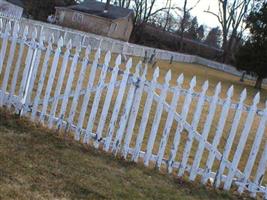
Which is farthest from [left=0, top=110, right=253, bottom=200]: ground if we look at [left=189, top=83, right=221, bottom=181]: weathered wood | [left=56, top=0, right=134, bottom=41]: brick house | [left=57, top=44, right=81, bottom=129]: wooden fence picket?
[left=56, top=0, right=134, bottom=41]: brick house

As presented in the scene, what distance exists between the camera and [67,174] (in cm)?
598

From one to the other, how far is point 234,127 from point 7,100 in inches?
155

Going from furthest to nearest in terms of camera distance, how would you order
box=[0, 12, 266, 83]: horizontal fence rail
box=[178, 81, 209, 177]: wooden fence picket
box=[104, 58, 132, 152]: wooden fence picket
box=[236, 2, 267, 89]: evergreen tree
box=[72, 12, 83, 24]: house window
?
1. box=[72, 12, 83, 24]: house window
2. box=[236, 2, 267, 89]: evergreen tree
3. box=[0, 12, 266, 83]: horizontal fence rail
4. box=[104, 58, 132, 152]: wooden fence picket
5. box=[178, 81, 209, 177]: wooden fence picket

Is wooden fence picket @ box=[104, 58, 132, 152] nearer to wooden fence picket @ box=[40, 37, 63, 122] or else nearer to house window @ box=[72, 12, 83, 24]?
wooden fence picket @ box=[40, 37, 63, 122]

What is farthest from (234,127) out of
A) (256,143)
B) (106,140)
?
(106,140)

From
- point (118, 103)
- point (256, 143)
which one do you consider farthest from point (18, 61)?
point (256, 143)

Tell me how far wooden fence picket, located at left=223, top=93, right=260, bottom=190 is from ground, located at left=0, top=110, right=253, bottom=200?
0.24 m

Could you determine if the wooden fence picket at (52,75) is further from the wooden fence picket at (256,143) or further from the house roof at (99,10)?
the house roof at (99,10)

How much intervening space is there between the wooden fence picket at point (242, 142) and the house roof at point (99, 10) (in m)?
56.3

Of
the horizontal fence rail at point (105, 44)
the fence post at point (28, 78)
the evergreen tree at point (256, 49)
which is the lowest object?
the horizontal fence rail at point (105, 44)

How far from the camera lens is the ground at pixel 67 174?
5.41 m

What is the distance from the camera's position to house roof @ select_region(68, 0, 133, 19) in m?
62.7

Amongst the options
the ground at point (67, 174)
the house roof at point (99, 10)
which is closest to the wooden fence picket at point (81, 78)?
the ground at point (67, 174)

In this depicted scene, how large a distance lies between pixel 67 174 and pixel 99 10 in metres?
59.8
